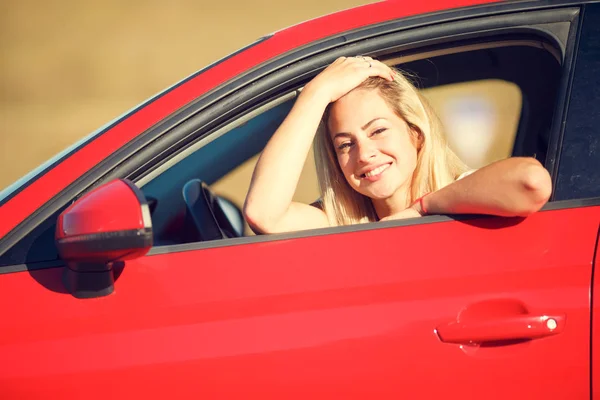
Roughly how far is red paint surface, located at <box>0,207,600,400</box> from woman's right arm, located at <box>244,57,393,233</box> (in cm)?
22

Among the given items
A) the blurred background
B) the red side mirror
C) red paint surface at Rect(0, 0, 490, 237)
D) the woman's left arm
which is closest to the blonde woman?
the woman's left arm

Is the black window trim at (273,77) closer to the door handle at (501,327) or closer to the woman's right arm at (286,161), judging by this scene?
the woman's right arm at (286,161)

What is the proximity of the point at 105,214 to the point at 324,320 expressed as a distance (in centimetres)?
49

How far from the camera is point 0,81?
9.16m

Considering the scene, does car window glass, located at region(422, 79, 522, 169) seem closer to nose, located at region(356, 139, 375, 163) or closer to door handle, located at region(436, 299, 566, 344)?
nose, located at region(356, 139, 375, 163)

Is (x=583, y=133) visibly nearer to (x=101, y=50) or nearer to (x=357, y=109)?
(x=357, y=109)

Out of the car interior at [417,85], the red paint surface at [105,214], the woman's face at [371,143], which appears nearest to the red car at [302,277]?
the red paint surface at [105,214]

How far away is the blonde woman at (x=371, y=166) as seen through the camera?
183 cm

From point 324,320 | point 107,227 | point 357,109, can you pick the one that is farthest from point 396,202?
point 107,227

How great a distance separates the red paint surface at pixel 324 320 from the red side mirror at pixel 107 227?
0.16 metres

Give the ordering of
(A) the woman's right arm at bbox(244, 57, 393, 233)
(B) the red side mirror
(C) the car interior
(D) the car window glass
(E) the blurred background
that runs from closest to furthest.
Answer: (B) the red side mirror
(A) the woman's right arm at bbox(244, 57, 393, 233)
(C) the car interior
(D) the car window glass
(E) the blurred background

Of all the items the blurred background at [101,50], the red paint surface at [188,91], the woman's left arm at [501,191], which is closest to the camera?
the woman's left arm at [501,191]

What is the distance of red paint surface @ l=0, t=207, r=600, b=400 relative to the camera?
166cm

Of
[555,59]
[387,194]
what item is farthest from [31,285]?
[555,59]
